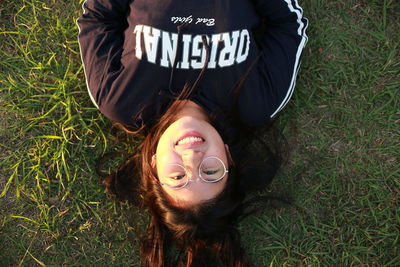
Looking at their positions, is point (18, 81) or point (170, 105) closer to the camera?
point (170, 105)

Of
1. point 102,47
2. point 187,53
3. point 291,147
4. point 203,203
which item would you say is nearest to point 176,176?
point 203,203

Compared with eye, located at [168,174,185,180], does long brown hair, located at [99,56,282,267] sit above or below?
below

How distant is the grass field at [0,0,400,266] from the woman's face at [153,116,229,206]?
0.80 meters

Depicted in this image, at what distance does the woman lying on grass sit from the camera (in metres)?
2.29

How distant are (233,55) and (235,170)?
754 mm

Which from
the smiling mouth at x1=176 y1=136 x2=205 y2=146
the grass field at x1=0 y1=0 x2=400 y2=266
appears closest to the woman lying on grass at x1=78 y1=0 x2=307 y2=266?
the smiling mouth at x1=176 y1=136 x2=205 y2=146

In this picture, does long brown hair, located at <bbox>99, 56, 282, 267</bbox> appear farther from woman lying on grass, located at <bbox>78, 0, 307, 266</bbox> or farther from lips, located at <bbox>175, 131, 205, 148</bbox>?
lips, located at <bbox>175, 131, 205, 148</bbox>

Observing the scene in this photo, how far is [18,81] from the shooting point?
307cm

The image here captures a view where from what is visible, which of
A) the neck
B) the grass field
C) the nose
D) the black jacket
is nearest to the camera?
the nose

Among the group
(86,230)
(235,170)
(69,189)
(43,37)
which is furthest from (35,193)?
(235,170)

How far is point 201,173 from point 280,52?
3.37 feet

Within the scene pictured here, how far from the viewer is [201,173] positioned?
2199mm

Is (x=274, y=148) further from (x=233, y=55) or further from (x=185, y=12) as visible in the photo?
(x=185, y=12)

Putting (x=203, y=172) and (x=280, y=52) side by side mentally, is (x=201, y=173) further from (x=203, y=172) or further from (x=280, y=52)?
(x=280, y=52)
